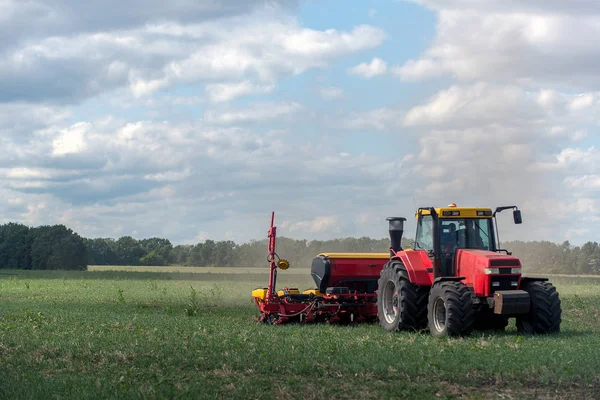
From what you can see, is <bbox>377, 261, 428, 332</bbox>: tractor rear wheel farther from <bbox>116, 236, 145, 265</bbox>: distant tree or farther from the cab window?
<bbox>116, 236, 145, 265</bbox>: distant tree

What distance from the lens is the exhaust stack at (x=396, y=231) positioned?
19250 millimetres

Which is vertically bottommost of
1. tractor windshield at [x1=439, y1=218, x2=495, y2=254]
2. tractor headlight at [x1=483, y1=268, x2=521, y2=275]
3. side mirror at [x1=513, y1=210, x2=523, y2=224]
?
tractor headlight at [x1=483, y1=268, x2=521, y2=275]

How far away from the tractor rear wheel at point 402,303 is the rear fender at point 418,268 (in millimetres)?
235

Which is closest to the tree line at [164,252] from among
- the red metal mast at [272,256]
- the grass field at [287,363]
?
the red metal mast at [272,256]

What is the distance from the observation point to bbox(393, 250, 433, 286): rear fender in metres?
17.3

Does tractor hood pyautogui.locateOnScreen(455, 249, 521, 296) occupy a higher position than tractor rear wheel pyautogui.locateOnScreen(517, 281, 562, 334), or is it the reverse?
tractor hood pyautogui.locateOnScreen(455, 249, 521, 296)

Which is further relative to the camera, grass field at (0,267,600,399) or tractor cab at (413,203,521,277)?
tractor cab at (413,203,521,277)

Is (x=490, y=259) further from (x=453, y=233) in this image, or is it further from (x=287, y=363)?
(x=287, y=363)

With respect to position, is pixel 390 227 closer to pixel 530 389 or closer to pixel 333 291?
pixel 333 291

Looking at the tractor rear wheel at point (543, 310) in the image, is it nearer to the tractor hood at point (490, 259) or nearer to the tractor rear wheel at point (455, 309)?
the tractor hood at point (490, 259)

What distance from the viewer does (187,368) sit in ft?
40.7

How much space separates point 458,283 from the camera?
1617 centimetres

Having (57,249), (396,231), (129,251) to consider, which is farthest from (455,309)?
(129,251)

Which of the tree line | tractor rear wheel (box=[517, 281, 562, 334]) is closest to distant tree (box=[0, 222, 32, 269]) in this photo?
the tree line
